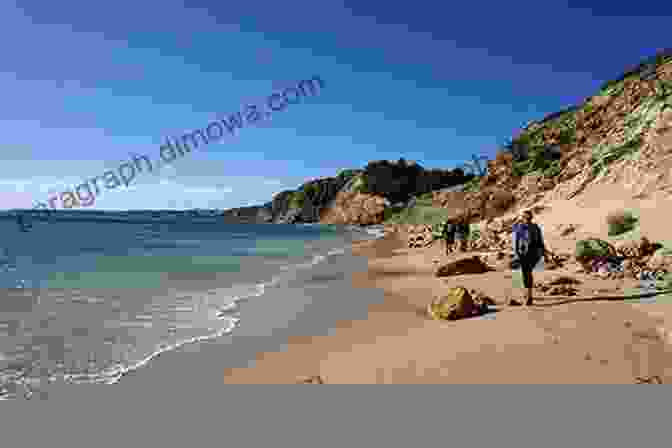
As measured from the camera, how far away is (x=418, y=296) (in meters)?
12.3

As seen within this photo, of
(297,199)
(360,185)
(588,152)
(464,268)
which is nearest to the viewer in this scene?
(464,268)

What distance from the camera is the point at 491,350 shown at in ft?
21.9

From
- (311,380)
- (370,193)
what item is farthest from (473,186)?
(370,193)

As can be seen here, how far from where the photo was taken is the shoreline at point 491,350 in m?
5.81

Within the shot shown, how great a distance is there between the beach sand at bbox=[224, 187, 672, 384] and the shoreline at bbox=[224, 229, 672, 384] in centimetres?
1

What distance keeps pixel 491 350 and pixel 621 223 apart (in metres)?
11.9

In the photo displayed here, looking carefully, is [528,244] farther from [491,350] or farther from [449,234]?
[449,234]

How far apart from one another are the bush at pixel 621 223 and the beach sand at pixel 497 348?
597 cm

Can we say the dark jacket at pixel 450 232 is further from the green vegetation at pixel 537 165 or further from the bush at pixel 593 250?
the green vegetation at pixel 537 165

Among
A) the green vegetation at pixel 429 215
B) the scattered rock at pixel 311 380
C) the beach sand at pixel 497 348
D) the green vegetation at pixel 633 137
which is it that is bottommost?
the scattered rock at pixel 311 380

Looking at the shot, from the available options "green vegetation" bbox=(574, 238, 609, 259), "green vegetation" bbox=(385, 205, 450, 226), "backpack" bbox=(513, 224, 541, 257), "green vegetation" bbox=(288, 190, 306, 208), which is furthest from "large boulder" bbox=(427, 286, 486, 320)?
"green vegetation" bbox=(288, 190, 306, 208)

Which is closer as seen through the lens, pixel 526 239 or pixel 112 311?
pixel 526 239

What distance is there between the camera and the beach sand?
5.83 metres

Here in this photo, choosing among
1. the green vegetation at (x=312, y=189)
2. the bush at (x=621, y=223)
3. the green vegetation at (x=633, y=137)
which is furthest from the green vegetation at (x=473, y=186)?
the green vegetation at (x=312, y=189)
